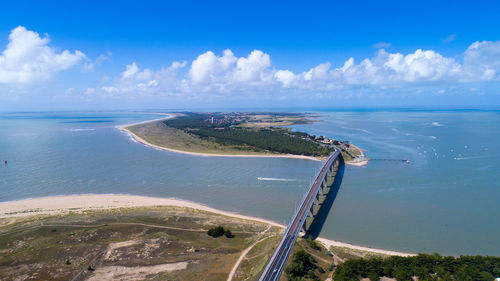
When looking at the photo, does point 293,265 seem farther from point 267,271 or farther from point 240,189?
point 240,189

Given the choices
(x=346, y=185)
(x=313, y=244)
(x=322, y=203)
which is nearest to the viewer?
(x=313, y=244)

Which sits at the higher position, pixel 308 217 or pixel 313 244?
pixel 313 244

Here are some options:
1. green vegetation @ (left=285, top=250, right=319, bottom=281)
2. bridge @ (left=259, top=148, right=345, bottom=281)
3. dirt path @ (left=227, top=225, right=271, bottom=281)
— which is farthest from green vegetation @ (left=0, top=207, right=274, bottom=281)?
green vegetation @ (left=285, top=250, right=319, bottom=281)

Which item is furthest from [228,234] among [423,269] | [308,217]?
[423,269]

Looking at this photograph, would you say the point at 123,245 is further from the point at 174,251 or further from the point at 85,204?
the point at 85,204

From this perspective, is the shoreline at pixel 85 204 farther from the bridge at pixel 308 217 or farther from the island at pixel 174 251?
the bridge at pixel 308 217
